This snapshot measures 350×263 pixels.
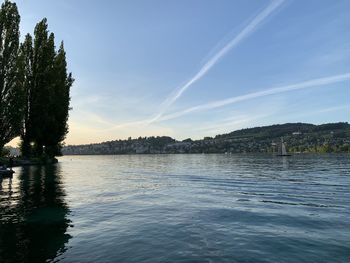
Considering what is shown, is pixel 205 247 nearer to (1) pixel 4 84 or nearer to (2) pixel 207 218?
(2) pixel 207 218

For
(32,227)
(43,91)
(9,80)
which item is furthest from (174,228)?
(43,91)

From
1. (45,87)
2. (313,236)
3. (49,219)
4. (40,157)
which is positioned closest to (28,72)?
(45,87)

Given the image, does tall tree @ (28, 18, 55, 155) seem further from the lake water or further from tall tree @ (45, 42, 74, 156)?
the lake water

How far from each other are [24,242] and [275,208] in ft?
56.8

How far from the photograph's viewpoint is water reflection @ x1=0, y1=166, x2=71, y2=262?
44.6ft

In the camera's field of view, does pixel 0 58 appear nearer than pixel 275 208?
No

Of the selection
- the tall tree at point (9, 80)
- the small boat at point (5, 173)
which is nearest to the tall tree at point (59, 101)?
the tall tree at point (9, 80)

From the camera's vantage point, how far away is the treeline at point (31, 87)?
6225 centimetres

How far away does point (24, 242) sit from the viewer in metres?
15.1

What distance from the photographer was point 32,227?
59.3ft

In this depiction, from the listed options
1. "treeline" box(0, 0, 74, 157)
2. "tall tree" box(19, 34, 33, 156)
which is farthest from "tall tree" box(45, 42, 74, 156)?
"tall tree" box(19, 34, 33, 156)

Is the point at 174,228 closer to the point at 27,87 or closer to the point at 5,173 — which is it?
the point at 5,173

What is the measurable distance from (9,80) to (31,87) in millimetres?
14281

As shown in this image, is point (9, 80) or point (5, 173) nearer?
point (5, 173)
